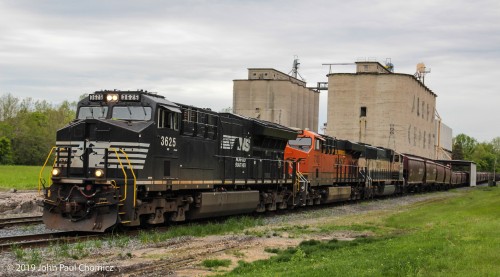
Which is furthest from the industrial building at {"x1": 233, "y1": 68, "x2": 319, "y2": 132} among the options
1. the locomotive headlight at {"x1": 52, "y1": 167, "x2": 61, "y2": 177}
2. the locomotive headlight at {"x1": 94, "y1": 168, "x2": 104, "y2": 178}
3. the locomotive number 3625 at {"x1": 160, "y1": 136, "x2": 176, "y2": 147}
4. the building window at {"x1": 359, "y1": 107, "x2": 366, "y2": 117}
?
the locomotive headlight at {"x1": 94, "y1": 168, "x2": 104, "y2": 178}

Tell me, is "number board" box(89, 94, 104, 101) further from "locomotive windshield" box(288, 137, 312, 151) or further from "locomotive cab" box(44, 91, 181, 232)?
"locomotive windshield" box(288, 137, 312, 151)

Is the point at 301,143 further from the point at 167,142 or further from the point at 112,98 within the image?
the point at 112,98

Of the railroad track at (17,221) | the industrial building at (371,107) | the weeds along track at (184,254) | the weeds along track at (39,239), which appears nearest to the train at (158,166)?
the weeds along track at (39,239)

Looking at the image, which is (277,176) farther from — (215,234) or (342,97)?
(342,97)

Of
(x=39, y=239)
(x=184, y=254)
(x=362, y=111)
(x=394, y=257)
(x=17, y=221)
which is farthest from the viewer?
(x=362, y=111)

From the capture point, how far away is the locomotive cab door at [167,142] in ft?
55.6

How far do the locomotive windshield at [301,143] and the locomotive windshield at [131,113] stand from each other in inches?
541

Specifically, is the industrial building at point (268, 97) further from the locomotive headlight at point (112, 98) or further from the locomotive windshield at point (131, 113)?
the locomotive windshield at point (131, 113)

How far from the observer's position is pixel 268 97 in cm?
7756

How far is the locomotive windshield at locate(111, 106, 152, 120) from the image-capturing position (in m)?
16.8

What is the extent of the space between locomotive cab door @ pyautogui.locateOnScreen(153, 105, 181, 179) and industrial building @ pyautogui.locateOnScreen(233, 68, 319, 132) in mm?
57709

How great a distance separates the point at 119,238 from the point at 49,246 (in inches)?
78.4

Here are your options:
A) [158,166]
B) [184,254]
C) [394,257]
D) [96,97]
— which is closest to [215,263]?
[184,254]

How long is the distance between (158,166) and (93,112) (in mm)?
2448
